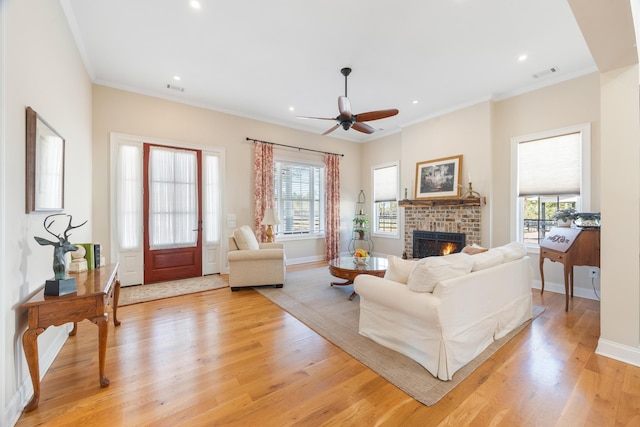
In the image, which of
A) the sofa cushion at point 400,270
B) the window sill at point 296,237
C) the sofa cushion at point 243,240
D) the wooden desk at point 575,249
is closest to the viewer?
the sofa cushion at point 400,270

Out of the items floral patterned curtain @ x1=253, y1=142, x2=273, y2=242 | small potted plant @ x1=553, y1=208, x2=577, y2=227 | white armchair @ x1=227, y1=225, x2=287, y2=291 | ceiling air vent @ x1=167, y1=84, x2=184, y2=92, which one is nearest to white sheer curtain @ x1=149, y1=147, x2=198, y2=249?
ceiling air vent @ x1=167, y1=84, x2=184, y2=92

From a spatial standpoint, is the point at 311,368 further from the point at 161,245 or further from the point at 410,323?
the point at 161,245

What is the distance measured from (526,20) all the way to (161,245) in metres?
5.80

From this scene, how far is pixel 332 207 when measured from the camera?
6.66 meters

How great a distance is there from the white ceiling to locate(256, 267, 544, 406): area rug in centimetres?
320

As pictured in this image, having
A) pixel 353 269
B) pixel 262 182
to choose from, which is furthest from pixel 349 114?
pixel 262 182

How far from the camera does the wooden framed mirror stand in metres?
1.86

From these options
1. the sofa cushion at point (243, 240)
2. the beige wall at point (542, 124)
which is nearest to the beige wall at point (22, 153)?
the sofa cushion at point (243, 240)

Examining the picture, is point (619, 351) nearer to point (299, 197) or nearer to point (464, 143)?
point (464, 143)

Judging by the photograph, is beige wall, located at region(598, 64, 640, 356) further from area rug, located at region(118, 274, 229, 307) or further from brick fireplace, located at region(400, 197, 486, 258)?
area rug, located at region(118, 274, 229, 307)

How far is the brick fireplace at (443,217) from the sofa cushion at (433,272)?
302cm

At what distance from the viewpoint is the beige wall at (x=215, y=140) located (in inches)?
164

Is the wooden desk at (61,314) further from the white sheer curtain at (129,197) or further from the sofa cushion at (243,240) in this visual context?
the white sheer curtain at (129,197)

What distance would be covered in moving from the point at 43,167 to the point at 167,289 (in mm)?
2623
